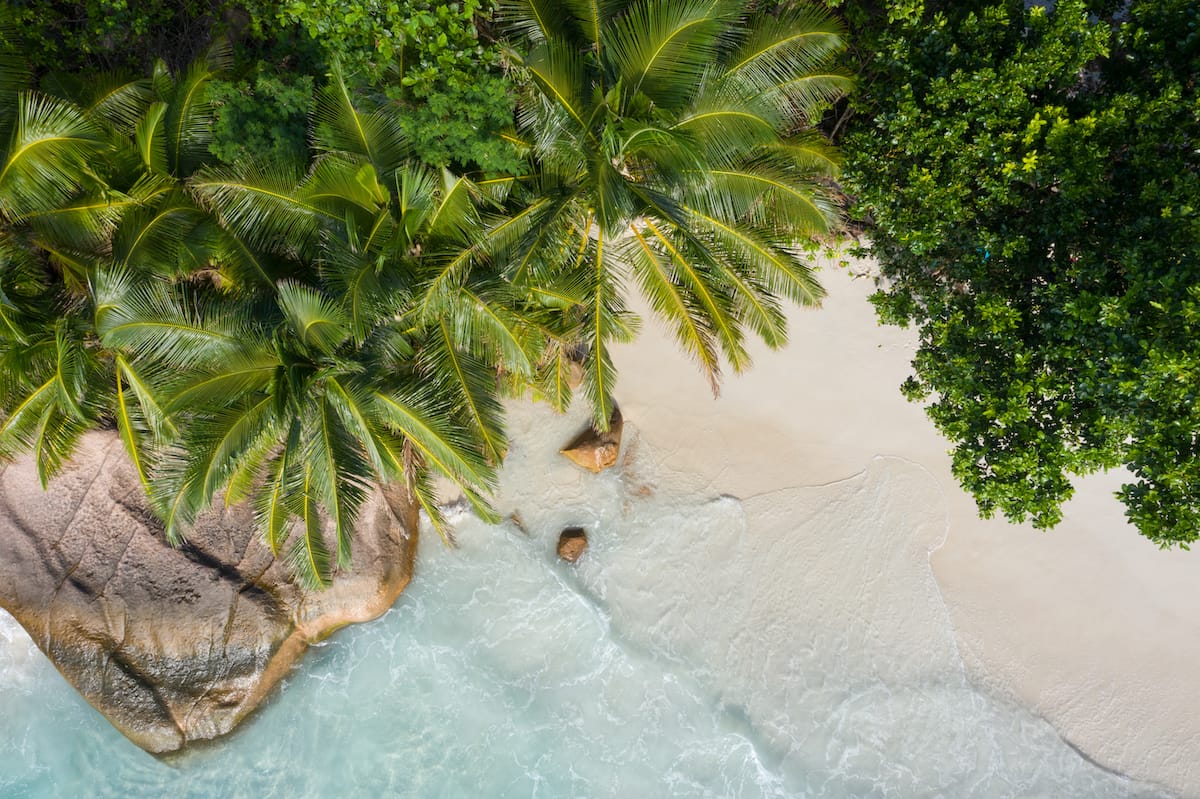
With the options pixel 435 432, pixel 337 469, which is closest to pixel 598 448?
pixel 435 432

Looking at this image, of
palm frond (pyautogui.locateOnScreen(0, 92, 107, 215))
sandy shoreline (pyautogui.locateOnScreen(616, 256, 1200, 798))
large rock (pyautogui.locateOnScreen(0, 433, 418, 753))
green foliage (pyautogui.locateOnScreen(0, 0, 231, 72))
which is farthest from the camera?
sandy shoreline (pyautogui.locateOnScreen(616, 256, 1200, 798))

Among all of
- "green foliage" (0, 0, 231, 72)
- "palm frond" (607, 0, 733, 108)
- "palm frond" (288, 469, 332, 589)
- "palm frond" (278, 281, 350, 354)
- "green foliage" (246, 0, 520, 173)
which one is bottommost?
"palm frond" (288, 469, 332, 589)

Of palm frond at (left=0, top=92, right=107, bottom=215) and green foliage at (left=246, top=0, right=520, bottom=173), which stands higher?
green foliage at (left=246, top=0, right=520, bottom=173)

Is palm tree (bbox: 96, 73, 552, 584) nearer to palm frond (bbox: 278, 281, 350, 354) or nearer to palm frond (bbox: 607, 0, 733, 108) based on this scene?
palm frond (bbox: 278, 281, 350, 354)

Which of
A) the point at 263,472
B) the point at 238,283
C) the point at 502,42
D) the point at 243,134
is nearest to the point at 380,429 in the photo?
the point at 263,472

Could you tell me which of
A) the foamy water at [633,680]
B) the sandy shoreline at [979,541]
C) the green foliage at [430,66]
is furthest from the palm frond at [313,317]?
the sandy shoreline at [979,541]

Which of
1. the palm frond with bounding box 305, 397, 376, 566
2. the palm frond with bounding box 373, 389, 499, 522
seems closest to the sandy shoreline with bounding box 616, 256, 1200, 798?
the palm frond with bounding box 373, 389, 499, 522
